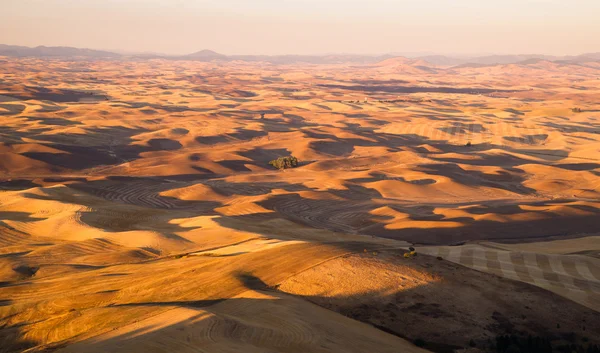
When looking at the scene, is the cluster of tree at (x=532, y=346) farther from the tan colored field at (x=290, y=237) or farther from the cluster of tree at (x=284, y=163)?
the cluster of tree at (x=284, y=163)

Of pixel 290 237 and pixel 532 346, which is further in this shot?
pixel 290 237

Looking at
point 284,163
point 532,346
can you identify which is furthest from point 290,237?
point 284,163

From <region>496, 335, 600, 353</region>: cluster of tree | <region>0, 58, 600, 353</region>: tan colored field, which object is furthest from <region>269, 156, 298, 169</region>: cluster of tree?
<region>496, 335, 600, 353</region>: cluster of tree

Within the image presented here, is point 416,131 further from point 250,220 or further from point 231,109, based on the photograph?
point 250,220

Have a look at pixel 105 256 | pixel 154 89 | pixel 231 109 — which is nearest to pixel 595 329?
pixel 105 256

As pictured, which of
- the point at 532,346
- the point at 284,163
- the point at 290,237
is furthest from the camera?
the point at 284,163

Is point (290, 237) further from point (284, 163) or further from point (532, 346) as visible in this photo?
point (284, 163)

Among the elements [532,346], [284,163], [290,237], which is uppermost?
[532,346]
